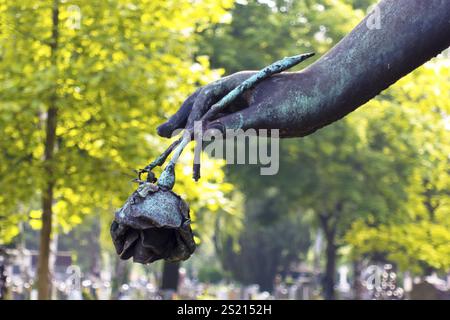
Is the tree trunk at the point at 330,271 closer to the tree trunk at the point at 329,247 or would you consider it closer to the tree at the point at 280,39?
the tree trunk at the point at 329,247

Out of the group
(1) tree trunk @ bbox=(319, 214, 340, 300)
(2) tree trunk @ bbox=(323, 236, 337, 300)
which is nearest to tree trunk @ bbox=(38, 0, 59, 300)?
(1) tree trunk @ bbox=(319, 214, 340, 300)

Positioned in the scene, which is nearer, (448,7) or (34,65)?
(448,7)

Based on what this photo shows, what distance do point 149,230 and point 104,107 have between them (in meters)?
9.22

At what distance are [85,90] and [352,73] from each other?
9096 mm

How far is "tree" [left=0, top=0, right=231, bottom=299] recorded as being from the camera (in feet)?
42.7

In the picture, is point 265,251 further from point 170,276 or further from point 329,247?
point 170,276

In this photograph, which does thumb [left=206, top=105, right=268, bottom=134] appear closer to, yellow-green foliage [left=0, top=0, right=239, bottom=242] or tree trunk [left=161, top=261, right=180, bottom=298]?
yellow-green foliage [left=0, top=0, right=239, bottom=242]

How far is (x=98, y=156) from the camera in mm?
13945

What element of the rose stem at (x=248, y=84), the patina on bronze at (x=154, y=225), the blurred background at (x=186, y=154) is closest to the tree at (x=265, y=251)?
the blurred background at (x=186, y=154)

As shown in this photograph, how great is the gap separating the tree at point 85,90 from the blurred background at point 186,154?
23 millimetres

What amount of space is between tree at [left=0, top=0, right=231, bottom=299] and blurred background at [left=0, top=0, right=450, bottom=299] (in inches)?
0.9
